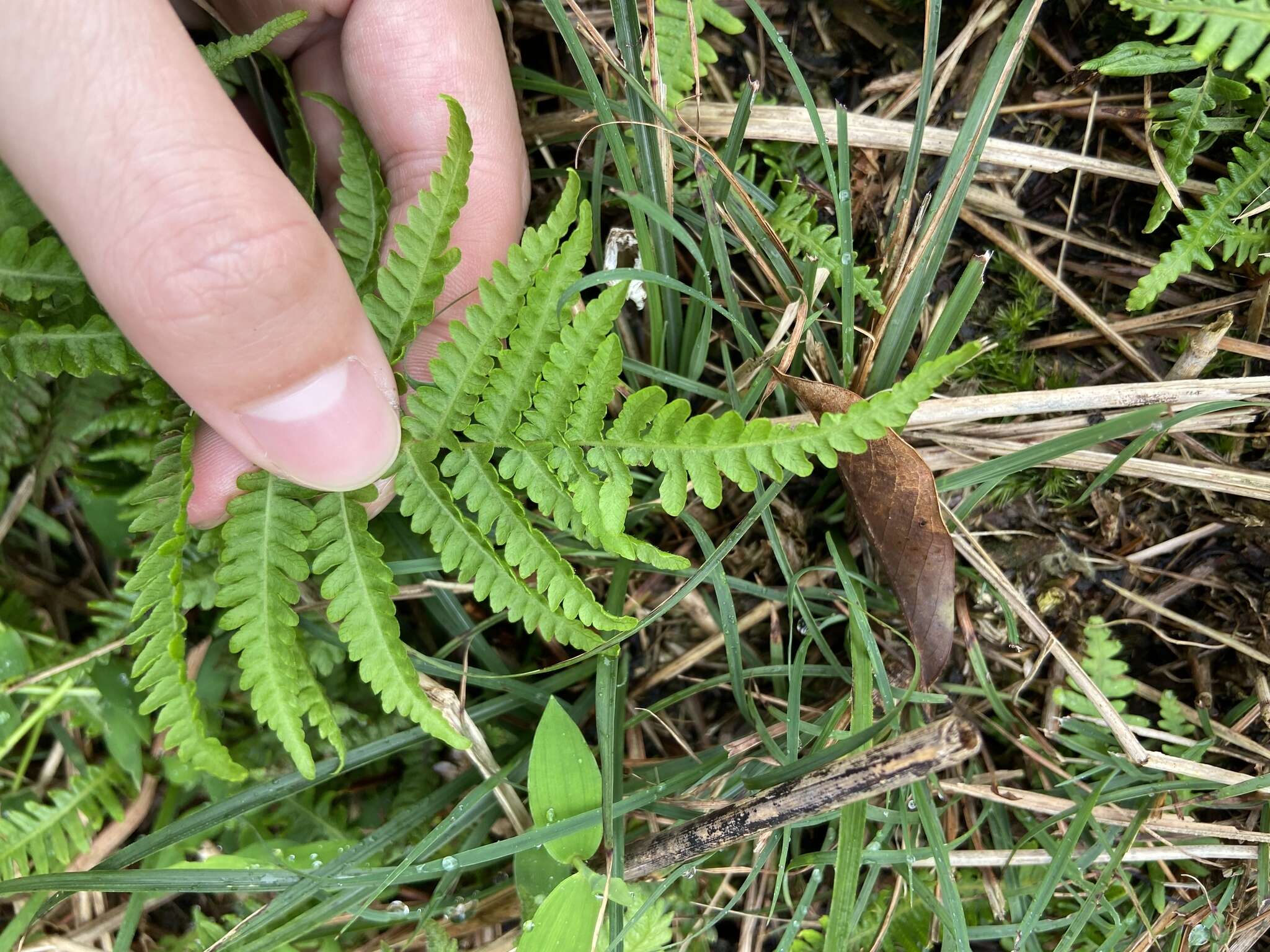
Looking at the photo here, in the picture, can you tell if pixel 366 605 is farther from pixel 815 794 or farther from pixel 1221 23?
pixel 1221 23

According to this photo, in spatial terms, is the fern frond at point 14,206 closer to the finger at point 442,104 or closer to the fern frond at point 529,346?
the finger at point 442,104

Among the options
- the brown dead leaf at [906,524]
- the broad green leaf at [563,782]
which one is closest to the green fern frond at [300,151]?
the brown dead leaf at [906,524]

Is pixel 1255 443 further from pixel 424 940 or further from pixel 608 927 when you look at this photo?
pixel 424 940

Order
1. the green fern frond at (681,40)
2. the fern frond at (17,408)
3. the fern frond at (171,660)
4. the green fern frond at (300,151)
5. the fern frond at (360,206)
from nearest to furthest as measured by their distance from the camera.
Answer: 1. the fern frond at (171,660)
2. the fern frond at (360,206)
3. the green fern frond at (300,151)
4. the green fern frond at (681,40)
5. the fern frond at (17,408)

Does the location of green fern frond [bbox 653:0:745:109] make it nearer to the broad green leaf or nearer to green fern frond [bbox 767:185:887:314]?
green fern frond [bbox 767:185:887:314]

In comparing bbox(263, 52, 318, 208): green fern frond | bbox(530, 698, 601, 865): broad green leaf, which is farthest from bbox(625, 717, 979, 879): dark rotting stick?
bbox(263, 52, 318, 208): green fern frond

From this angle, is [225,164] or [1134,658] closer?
[225,164]

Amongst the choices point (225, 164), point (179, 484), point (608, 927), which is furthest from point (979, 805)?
point (225, 164)
